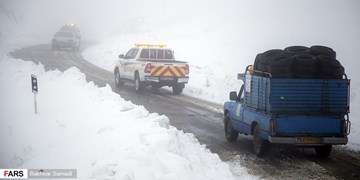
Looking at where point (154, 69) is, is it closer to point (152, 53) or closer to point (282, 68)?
point (152, 53)

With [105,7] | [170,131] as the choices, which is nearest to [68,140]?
[170,131]

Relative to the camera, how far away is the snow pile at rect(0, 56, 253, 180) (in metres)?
8.14

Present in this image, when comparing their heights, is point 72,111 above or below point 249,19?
below

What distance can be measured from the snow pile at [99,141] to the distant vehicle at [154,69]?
3920mm

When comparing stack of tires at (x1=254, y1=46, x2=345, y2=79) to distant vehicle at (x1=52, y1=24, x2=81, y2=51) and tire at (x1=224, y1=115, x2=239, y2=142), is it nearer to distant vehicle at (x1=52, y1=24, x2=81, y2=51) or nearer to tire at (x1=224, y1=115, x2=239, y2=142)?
tire at (x1=224, y1=115, x2=239, y2=142)

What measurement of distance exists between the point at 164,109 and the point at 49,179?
937cm

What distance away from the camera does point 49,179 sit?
26.4 ft

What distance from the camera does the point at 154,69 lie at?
21.2 meters

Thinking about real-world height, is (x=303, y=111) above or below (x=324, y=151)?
above

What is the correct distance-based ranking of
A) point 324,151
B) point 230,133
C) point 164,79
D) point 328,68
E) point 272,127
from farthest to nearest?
point 164,79 < point 230,133 < point 324,151 < point 328,68 < point 272,127

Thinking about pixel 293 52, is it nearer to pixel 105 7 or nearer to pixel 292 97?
pixel 292 97

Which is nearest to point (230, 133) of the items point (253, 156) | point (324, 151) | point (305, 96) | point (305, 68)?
point (253, 156)

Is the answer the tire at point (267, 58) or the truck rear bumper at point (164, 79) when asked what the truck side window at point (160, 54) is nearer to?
the truck rear bumper at point (164, 79)

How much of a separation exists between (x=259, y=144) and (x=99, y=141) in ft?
11.4
